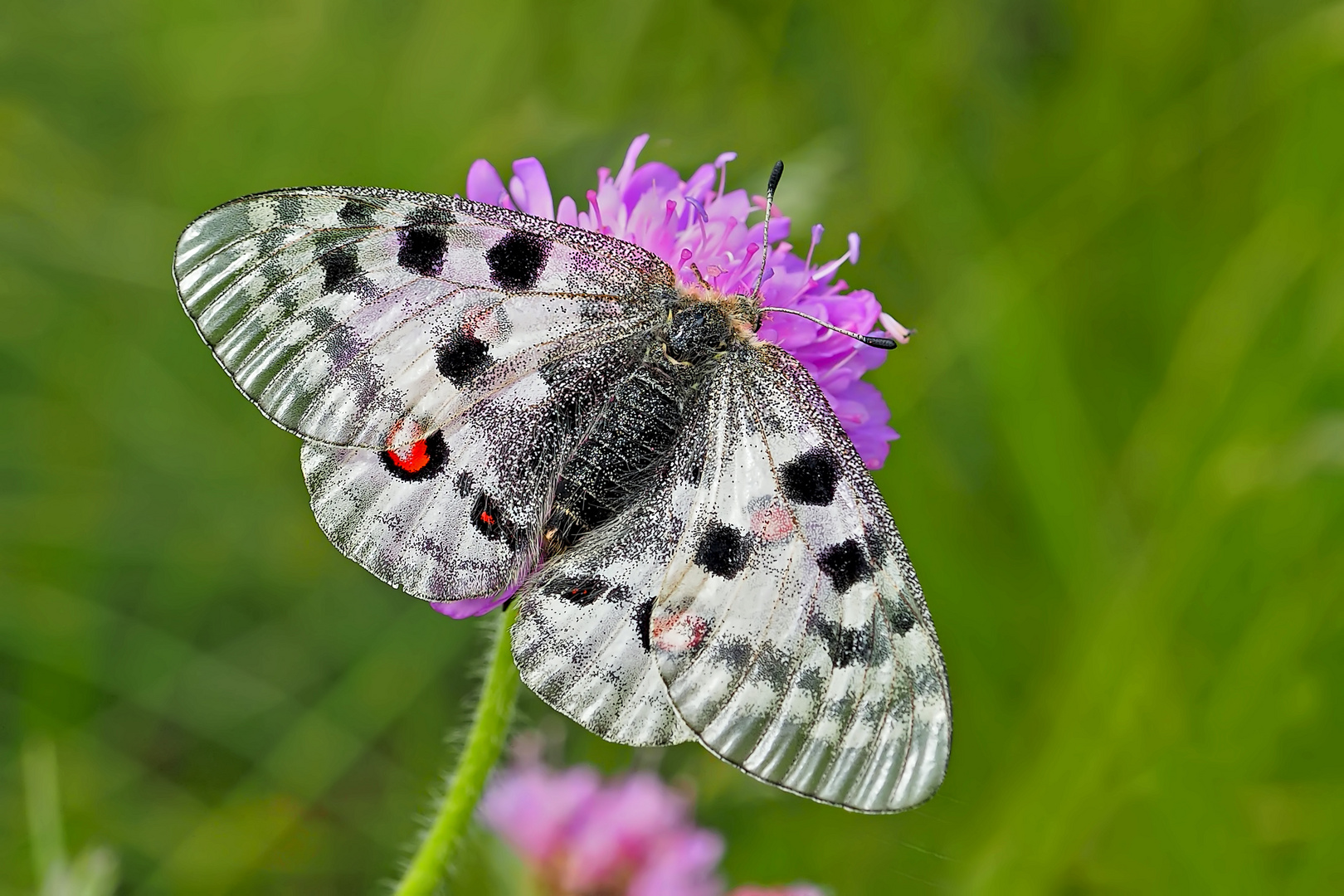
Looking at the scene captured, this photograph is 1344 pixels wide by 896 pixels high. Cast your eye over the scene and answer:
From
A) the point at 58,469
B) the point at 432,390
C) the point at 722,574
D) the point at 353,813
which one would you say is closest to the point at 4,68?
the point at 58,469

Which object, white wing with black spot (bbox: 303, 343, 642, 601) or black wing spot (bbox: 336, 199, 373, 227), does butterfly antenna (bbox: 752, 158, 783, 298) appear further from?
black wing spot (bbox: 336, 199, 373, 227)

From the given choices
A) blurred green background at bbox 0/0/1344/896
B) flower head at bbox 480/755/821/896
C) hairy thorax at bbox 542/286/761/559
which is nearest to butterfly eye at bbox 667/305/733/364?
hairy thorax at bbox 542/286/761/559

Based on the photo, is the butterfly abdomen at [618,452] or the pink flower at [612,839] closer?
the butterfly abdomen at [618,452]

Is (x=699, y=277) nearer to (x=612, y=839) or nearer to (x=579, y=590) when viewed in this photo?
(x=579, y=590)

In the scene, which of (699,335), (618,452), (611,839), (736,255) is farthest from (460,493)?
(611,839)

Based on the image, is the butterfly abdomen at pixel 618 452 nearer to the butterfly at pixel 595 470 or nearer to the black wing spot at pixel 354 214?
the butterfly at pixel 595 470

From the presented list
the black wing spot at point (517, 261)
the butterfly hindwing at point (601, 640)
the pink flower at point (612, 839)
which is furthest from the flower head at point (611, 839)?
Result: the black wing spot at point (517, 261)
